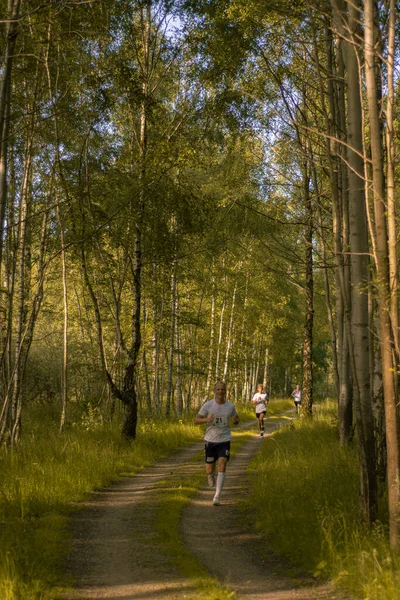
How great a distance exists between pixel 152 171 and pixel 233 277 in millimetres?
15673

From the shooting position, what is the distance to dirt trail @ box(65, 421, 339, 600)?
521 centimetres

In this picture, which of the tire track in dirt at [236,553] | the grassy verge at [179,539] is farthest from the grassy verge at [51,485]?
the tire track in dirt at [236,553]

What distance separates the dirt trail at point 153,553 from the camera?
521 cm

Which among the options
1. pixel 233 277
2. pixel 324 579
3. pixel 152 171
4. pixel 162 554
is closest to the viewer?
pixel 324 579

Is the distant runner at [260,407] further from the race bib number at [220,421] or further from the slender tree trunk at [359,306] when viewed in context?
the slender tree trunk at [359,306]

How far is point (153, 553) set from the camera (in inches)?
245

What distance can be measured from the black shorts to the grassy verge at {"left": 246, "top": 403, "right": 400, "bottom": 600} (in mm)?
814

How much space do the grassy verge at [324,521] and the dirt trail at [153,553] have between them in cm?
27

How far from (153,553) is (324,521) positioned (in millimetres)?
1992

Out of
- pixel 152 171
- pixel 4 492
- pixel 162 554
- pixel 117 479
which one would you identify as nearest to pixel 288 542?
pixel 162 554

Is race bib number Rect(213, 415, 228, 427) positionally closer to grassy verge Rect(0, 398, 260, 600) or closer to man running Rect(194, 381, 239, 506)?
man running Rect(194, 381, 239, 506)

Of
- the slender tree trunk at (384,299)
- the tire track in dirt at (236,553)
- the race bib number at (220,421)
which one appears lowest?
the tire track in dirt at (236,553)

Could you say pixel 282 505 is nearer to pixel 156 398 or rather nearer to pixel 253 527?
pixel 253 527

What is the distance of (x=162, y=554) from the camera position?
20.2ft
